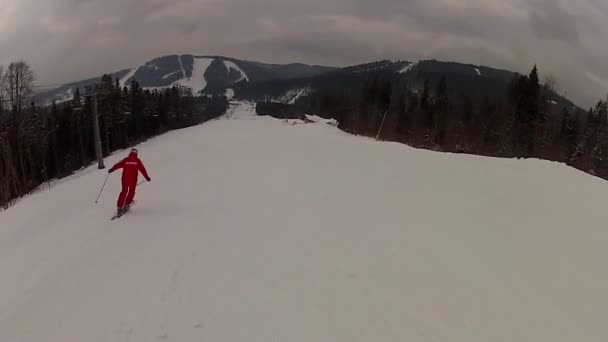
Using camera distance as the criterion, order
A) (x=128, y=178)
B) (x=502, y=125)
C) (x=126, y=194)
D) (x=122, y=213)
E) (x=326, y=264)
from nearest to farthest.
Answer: (x=326, y=264), (x=122, y=213), (x=128, y=178), (x=126, y=194), (x=502, y=125)

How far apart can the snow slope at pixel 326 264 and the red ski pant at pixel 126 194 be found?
1.26 ft

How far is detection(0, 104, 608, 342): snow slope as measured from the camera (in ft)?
19.1

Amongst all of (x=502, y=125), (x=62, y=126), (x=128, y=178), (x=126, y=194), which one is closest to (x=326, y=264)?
(x=128, y=178)

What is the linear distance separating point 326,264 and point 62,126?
3014 inches

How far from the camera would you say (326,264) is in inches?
302

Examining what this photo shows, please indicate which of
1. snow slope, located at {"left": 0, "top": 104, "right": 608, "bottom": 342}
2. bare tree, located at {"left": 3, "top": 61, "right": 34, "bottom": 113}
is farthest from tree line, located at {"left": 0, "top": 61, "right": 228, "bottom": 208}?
snow slope, located at {"left": 0, "top": 104, "right": 608, "bottom": 342}

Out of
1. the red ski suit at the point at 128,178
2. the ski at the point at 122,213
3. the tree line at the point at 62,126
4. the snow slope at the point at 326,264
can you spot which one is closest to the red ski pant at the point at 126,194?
the red ski suit at the point at 128,178

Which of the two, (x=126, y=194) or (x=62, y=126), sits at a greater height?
(x=126, y=194)

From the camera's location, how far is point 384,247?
853 cm

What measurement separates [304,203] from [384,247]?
4230 millimetres

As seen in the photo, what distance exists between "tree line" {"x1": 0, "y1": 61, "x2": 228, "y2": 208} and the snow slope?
27313mm

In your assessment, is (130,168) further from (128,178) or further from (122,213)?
(122,213)

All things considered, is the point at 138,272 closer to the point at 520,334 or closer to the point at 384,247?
the point at 384,247

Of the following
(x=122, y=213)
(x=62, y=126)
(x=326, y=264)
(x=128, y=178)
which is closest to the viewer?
(x=326, y=264)
